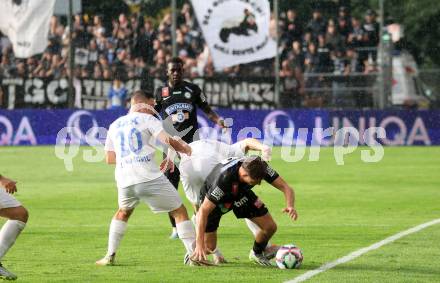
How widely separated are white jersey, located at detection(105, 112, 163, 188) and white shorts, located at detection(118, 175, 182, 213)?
0.05 meters

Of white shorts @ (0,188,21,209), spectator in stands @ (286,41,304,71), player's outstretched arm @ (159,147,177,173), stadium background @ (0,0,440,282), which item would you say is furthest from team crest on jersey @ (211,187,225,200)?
spectator in stands @ (286,41,304,71)

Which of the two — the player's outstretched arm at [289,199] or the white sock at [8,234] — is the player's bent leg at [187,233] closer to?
the player's outstretched arm at [289,199]

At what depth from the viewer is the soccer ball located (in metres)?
11.0

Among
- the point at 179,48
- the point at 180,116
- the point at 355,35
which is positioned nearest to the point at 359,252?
the point at 180,116

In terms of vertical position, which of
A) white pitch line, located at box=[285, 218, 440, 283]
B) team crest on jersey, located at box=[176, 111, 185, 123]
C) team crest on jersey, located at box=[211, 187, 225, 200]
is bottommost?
white pitch line, located at box=[285, 218, 440, 283]

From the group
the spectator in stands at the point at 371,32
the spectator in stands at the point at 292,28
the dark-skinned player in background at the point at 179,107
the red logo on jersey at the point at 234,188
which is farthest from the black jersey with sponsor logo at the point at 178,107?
the spectator in stands at the point at 371,32

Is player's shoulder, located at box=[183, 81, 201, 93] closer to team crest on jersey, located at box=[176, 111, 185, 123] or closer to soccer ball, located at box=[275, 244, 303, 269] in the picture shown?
team crest on jersey, located at box=[176, 111, 185, 123]

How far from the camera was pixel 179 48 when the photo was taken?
31.8m

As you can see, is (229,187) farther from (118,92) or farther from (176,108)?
(118,92)

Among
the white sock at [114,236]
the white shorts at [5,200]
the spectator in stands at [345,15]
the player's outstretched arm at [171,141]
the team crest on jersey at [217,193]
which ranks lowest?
the white sock at [114,236]

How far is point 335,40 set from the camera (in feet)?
102

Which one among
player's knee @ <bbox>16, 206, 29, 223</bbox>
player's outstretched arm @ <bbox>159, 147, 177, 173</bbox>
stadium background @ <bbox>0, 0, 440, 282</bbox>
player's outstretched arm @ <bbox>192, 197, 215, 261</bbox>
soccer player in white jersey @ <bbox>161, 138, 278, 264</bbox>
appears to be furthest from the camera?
stadium background @ <bbox>0, 0, 440, 282</bbox>

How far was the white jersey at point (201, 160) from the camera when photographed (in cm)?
1230

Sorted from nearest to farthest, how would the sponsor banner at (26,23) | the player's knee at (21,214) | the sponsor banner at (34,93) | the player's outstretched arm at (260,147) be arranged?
the player's knee at (21,214) → the player's outstretched arm at (260,147) → the sponsor banner at (34,93) → the sponsor banner at (26,23)
